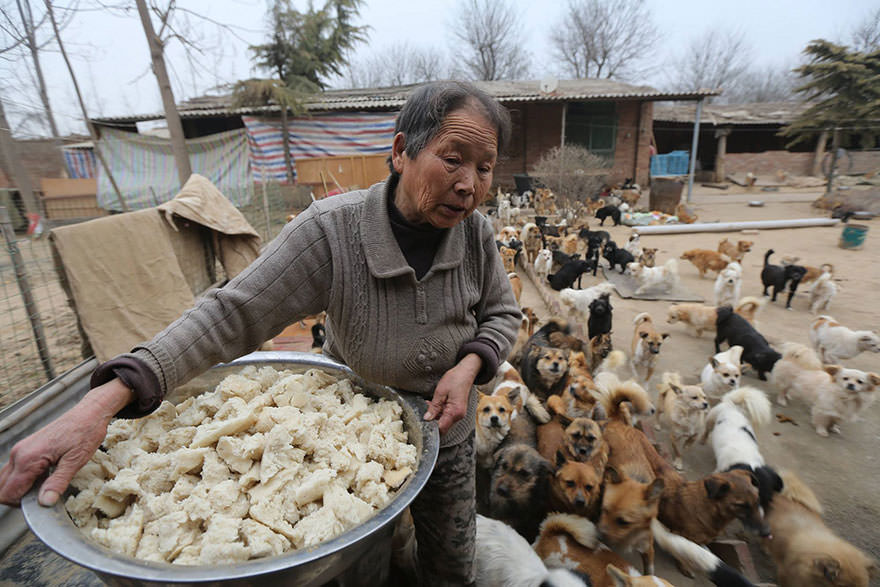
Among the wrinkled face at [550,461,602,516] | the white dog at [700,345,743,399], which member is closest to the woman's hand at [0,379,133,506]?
the wrinkled face at [550,461,602,516]

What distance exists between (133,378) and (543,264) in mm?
8052

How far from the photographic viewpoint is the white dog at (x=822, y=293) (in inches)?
258

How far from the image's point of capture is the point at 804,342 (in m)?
5.98

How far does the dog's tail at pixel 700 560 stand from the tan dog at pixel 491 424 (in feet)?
4.03

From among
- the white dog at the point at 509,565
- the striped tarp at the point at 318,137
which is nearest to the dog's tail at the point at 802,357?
the white dog at the point at 509,565

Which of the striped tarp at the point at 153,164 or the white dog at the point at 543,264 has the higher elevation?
the striped tarp at the point at 153,164

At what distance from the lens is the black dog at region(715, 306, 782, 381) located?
4.79m

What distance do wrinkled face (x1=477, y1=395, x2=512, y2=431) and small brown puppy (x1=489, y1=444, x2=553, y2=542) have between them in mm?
389

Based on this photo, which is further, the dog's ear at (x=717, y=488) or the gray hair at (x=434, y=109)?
the dog's ear at (x=717, y=488)

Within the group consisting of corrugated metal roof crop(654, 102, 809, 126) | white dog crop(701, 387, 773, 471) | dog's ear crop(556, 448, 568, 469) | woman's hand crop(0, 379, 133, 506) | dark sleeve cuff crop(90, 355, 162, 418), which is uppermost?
corrugated metal roof crop(654, 102, 809, 126)

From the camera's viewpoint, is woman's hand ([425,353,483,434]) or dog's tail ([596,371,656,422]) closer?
woman's hand ([425,353,483,434])

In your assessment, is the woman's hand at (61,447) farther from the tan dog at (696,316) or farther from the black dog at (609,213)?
the black dog at (609,213)

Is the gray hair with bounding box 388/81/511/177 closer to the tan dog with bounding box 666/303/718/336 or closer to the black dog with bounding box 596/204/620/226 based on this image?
the tan dog with bounding box 666/303/718/336

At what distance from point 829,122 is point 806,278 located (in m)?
18.4
